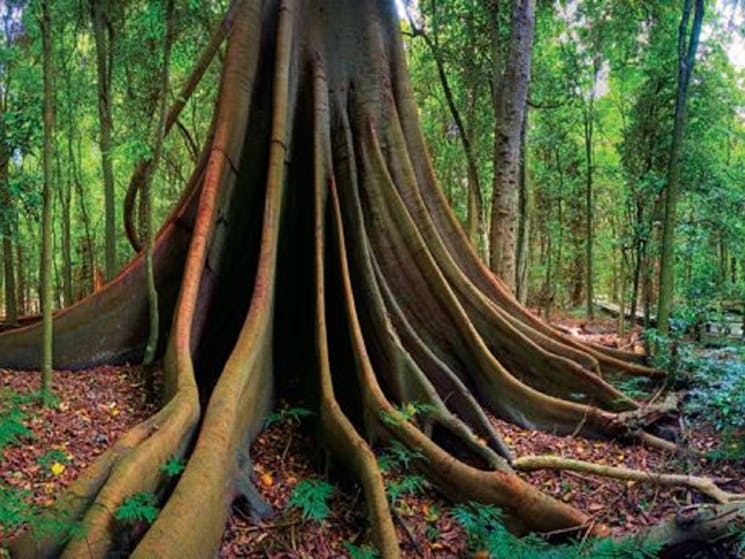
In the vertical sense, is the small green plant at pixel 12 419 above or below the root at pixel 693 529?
above

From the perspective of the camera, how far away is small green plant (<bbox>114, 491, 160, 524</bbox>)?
2.93m

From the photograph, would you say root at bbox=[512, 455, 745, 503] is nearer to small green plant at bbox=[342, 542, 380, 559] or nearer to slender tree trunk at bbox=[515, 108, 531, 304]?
small green plant at bbox=[342, 542, 380, 559]

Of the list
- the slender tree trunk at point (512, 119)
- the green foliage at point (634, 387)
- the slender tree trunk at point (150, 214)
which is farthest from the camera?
the slender tree trunk at point (512, 119)

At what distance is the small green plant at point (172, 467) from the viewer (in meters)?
3.41

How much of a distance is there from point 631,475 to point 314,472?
7.14 feet

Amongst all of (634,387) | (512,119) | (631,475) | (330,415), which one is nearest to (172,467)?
(330,415)

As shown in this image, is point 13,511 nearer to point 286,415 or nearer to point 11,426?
point 11,426

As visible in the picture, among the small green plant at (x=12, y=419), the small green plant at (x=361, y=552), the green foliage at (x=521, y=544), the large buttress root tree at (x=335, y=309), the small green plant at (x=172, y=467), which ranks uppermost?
the large buttress root tree at (x=335, y=309)

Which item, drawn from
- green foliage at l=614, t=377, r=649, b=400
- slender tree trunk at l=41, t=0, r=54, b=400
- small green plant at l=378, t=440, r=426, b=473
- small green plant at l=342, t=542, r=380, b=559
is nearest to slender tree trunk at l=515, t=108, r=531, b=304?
green foliage at l=614, t=377, r=649, b=400

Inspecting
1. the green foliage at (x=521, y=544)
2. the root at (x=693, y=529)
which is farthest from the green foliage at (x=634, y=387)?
the green foliage at (x=521, y=544)

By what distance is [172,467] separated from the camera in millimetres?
3416

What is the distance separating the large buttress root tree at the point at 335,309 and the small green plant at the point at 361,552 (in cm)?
9

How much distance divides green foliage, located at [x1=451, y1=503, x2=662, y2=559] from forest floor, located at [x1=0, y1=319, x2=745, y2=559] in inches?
5.7

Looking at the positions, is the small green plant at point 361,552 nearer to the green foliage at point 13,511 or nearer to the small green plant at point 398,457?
the small green plant at point 398,457
